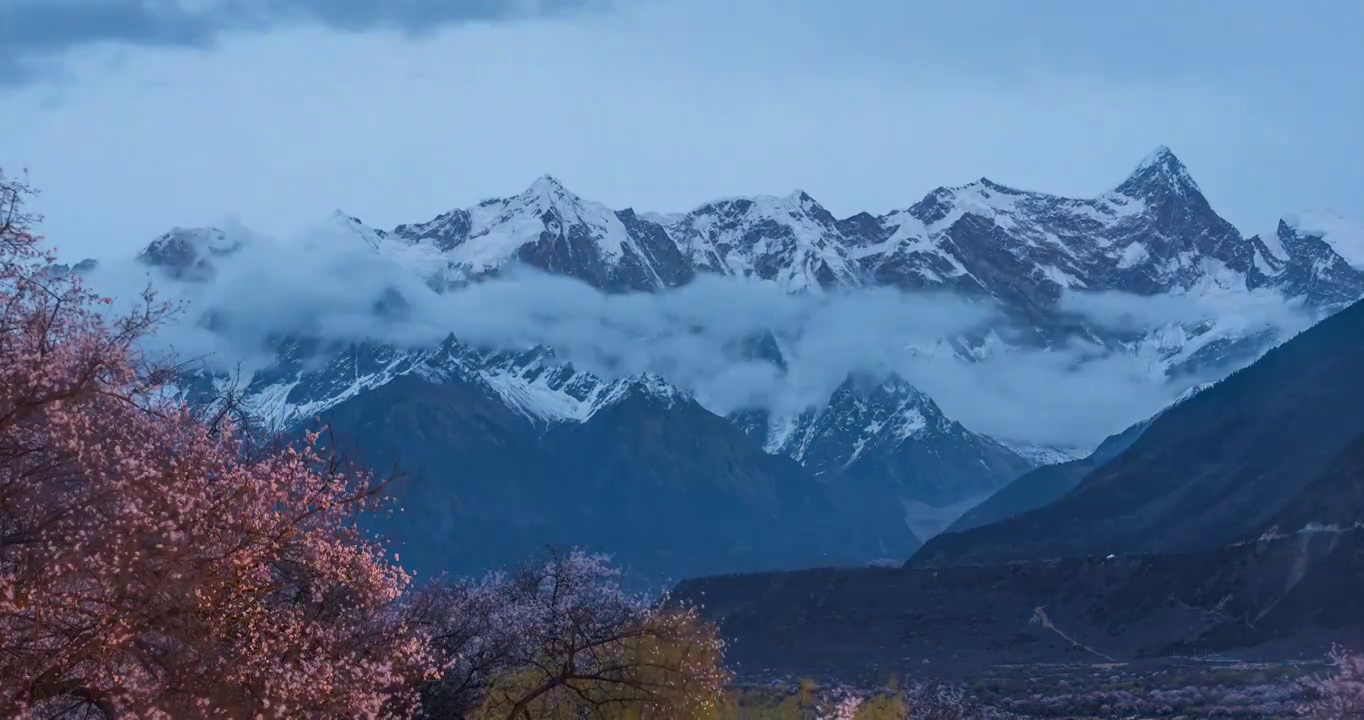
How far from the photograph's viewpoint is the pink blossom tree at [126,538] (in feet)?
58.7

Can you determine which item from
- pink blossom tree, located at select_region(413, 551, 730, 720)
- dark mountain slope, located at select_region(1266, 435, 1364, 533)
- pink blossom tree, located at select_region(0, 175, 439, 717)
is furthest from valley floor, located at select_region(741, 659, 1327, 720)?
pink blossom tree, located at select_region(0, 175, 439, 717)

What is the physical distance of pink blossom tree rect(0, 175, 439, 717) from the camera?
→ 58.7 feet

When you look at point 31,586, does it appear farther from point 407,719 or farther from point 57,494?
point 407,719

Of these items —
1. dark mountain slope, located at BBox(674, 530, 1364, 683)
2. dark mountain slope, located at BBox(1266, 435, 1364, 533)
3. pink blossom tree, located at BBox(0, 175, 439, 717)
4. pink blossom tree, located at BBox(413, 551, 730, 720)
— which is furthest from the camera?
dark mountain slope, located at BBox(1266, 435, 1364, 533)

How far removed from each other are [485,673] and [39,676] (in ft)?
61.4

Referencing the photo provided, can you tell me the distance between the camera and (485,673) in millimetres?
36406

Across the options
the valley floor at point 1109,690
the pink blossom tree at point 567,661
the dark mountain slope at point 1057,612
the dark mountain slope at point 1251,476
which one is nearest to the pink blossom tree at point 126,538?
the pink blossom tree at point 567,661

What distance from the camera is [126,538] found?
1816 centimetres

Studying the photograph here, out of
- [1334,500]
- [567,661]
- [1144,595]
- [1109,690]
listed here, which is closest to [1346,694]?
[567,661]

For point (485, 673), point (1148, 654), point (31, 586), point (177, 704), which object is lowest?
point (1148, 654)

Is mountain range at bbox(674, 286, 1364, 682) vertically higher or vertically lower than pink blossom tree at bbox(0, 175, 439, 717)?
lower

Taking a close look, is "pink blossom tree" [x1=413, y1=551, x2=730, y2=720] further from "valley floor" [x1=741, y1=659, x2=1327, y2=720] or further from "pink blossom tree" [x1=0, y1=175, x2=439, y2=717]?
"valley floor" [x1=741, y1=659, x2=1327, y2=720]

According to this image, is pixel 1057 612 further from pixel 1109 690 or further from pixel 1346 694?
pixel 1346 694

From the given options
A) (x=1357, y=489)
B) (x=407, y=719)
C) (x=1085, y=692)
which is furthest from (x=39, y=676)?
(x=1357, y=489)
